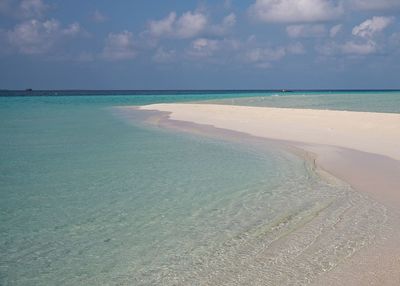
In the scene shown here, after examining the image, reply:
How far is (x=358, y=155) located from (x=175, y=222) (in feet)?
28.9

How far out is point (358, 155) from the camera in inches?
563

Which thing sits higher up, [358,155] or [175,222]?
[175,222]

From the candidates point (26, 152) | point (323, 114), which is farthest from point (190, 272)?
point (323, 114)

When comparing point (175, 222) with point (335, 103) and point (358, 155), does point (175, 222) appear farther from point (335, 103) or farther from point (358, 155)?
point (335, 103)

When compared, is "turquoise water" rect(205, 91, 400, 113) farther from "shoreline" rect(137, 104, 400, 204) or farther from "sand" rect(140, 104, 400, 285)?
"shoreline" rect(137, 104, 400, 204)

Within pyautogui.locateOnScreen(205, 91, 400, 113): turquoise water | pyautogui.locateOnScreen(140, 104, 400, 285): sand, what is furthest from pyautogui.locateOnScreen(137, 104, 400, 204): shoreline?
pyautogui.locateOnScreen(205, 91, 400, 113): turquoise water

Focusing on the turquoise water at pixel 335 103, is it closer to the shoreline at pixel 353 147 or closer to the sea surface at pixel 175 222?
the shoreline at pixel 353 147

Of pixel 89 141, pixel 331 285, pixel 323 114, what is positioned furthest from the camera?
pixel 323 114

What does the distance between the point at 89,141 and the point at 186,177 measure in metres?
9.36

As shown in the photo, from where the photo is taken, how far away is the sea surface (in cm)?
546

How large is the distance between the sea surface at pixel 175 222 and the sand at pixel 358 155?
0.31m

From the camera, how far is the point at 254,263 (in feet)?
18.6

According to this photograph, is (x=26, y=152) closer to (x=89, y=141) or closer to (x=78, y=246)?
(x=89, y=141)

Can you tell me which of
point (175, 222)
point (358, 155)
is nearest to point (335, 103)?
point (358, 155)
